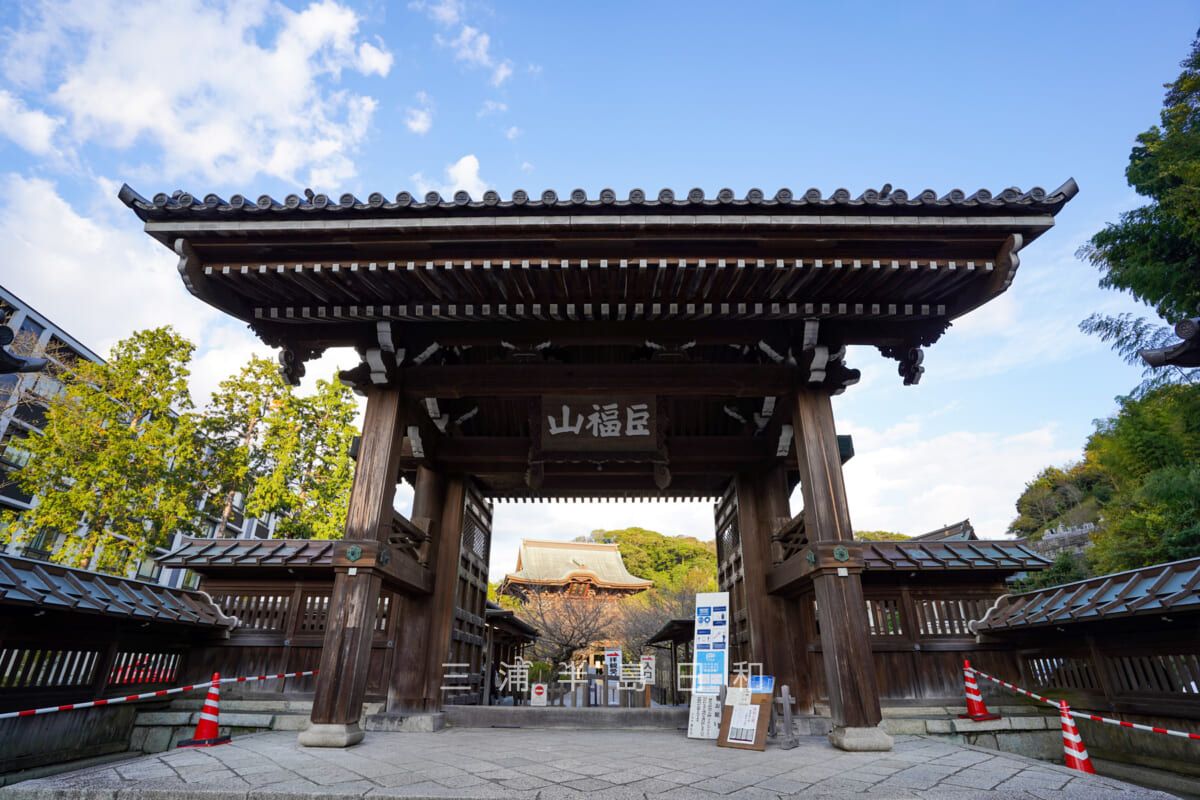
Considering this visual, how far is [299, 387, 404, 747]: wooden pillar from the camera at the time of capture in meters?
5.70

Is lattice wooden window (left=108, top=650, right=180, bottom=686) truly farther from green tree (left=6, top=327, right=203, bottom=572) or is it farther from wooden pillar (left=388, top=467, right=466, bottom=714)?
green tree (left=6, top=327, right=203, bottom=572)

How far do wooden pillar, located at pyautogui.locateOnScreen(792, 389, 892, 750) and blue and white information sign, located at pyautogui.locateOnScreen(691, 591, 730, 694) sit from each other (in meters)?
1.46

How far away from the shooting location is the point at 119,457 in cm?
1562

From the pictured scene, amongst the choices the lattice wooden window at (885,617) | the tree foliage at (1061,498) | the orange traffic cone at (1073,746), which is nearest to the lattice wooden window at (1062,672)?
the lattice wooden window at (885,617)

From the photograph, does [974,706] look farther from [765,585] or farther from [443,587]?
[443,587]

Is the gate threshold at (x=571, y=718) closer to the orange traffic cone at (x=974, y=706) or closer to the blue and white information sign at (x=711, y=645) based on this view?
the blue and white information sign at (x=711, y=645)

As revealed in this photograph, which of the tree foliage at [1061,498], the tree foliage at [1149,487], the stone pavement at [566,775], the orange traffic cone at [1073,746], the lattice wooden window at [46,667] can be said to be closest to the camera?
the stone pavement at [566,775]

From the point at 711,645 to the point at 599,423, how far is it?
11.0 feet

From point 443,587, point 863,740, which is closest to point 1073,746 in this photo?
point 863,740

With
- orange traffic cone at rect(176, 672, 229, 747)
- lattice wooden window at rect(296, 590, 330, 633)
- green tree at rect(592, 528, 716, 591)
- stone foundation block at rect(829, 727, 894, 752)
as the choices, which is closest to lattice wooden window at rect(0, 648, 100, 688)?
orange traffic cone at rect(176, 672, 229, 747)

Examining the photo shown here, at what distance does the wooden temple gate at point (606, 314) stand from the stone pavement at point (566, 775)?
0.80 meters

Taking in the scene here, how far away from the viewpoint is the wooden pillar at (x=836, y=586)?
5.59 meters

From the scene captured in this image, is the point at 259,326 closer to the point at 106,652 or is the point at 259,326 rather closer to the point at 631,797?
the point at 106,652

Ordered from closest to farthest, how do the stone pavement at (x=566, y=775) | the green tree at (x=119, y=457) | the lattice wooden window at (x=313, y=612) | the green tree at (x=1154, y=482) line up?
the stone pavement at (x=566, y=775), the lattice wooden window at (x=313, y=612), the green tree at (x=119, y=457), the green tree at (x=1154, y=482)
